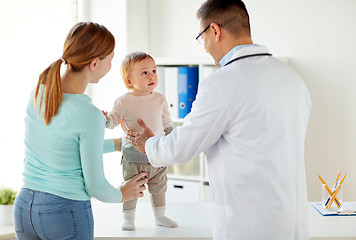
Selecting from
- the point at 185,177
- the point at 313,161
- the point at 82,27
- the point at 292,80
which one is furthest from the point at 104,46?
the point at 313,161

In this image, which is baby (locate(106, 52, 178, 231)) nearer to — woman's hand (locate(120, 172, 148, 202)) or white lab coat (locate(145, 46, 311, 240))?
woman's hand (locate(120, 172, 148, 202))

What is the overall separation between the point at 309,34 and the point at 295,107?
2.29 metres

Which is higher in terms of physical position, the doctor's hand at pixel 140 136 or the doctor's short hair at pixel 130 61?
the doctor's short hair at pixel 130 61

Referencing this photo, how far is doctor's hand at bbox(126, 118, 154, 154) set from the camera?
2.10 m

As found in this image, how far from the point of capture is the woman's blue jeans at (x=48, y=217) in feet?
5.56

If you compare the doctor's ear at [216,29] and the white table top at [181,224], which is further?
the white table top at [181,224]

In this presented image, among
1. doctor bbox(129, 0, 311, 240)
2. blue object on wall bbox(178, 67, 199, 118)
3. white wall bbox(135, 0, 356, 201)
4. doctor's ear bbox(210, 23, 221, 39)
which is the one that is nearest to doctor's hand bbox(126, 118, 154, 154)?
doctor bbox(129, 0, 311, 240)

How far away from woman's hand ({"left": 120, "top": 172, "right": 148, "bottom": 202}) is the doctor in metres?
0.18

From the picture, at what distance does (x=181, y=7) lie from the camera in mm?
4422

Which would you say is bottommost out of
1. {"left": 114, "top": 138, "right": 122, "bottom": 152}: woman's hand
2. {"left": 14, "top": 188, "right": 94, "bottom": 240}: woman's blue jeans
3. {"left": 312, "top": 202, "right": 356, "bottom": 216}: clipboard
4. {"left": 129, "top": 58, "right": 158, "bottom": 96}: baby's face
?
{"left": 312, "top": 202, "right": 356, "bottom": 216}: clipboard

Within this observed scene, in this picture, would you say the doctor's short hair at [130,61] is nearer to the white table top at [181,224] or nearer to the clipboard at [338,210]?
the white table top at [181,224]

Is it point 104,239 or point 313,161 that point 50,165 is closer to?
point 104,239

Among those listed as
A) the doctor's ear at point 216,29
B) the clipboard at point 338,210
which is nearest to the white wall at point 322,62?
the clipboard at point 338,210

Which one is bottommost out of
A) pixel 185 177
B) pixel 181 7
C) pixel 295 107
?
pixel 185 177
